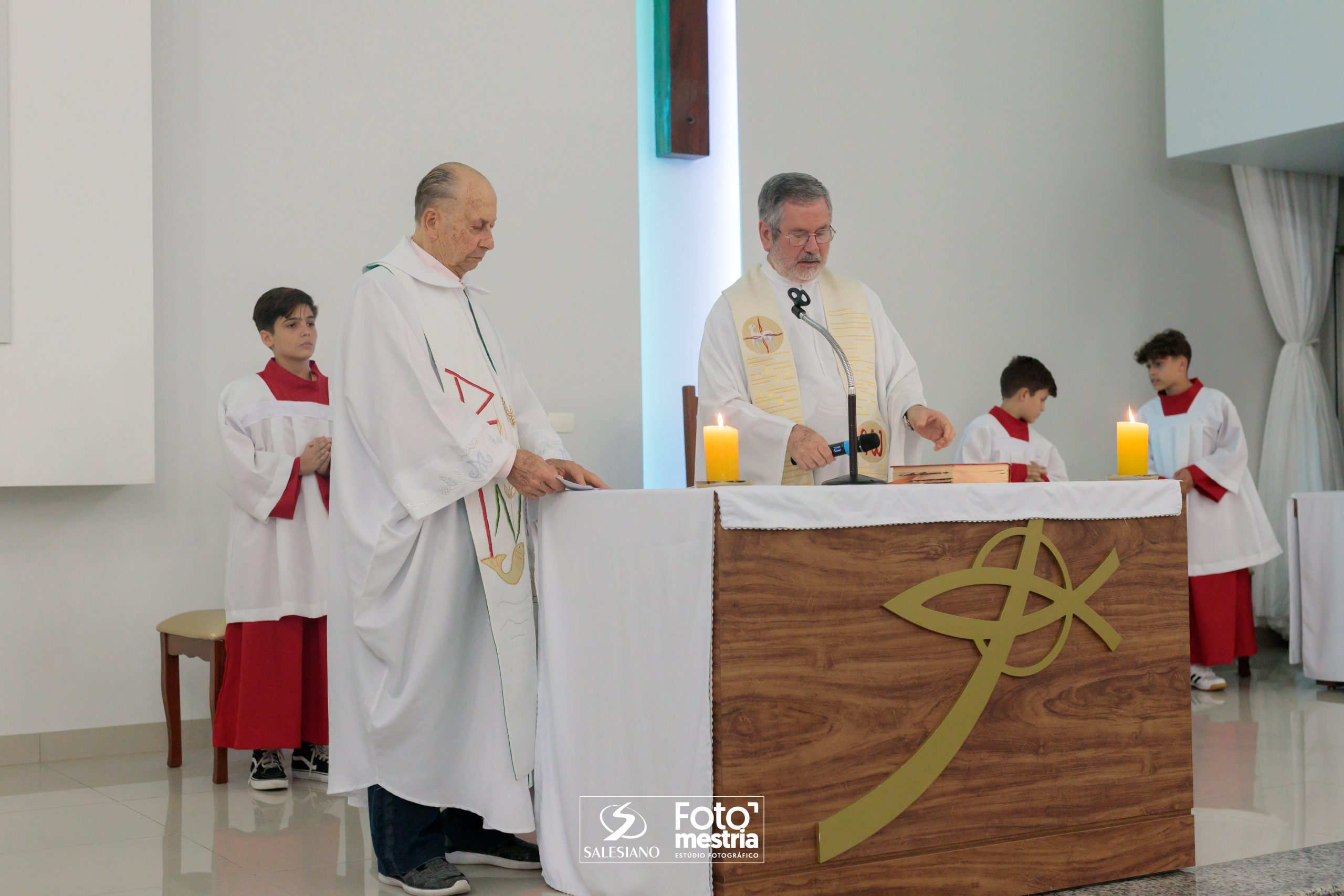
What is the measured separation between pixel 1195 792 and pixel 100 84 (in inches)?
182

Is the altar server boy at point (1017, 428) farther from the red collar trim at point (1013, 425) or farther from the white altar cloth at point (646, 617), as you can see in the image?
the white altar cloth at point (646, 617)


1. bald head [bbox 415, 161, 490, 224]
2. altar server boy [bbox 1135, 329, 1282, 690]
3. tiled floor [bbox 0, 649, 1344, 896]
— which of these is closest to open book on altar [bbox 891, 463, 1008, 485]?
tiled floor [bbox 0, 649, 1344, 896]

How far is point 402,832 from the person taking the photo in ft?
9.77

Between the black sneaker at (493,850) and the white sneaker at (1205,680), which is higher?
the black sneaker at (493,850)

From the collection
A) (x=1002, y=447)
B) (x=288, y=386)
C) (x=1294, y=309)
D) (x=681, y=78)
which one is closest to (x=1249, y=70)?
(x=1294, y=309)

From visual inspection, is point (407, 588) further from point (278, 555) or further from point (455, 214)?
point (278, 555)

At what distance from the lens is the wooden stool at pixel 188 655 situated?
453cm

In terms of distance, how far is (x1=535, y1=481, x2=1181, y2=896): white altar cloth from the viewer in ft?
8.05

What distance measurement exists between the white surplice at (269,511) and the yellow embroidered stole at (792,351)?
183 cm

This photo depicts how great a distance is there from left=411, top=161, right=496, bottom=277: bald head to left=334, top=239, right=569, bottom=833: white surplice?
0.16 metres

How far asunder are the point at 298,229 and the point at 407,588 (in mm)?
2886

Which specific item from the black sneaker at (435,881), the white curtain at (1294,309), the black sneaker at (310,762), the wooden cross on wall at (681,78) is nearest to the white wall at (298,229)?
the wooden cross on wall at (681,78)

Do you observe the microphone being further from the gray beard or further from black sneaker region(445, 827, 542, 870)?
black sneaker region(445, 827, 542, 870)

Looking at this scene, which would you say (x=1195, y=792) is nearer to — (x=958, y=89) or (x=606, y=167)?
(x=606, y=167)
